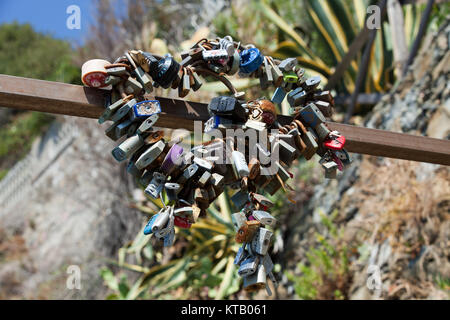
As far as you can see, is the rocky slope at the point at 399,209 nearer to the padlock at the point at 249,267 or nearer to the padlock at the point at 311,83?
the padlock at the point at 311,83

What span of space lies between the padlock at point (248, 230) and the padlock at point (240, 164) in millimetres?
119

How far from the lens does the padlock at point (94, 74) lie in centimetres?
121

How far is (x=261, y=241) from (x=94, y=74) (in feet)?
1.90

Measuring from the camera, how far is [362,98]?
4.75 metres

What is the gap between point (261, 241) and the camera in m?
1.15

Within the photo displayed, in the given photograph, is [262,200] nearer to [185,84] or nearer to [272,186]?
[272,186]

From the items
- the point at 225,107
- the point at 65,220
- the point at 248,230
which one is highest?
the point at 65,220

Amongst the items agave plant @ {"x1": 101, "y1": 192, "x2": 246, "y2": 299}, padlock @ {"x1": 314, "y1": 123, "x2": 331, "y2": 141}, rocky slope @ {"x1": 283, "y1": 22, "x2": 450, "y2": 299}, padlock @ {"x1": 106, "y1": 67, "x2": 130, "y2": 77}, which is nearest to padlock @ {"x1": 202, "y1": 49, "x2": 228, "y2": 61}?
padlock @ {"x1": 106, "y1": 67, "x2": 130, "y2": 77}

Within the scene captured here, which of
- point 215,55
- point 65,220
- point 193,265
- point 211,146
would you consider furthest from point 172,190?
point 65,220

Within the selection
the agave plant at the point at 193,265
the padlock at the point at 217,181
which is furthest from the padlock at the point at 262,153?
the agave plant at the point at 193,265

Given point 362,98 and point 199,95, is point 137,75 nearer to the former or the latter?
point 199,95

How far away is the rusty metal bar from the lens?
3.85 feet

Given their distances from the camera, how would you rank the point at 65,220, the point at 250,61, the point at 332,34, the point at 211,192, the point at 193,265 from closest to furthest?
the point at 211,192 → the point at 250,61 → the point at 193,265 → the point at 332,34 → the point at 65,220
